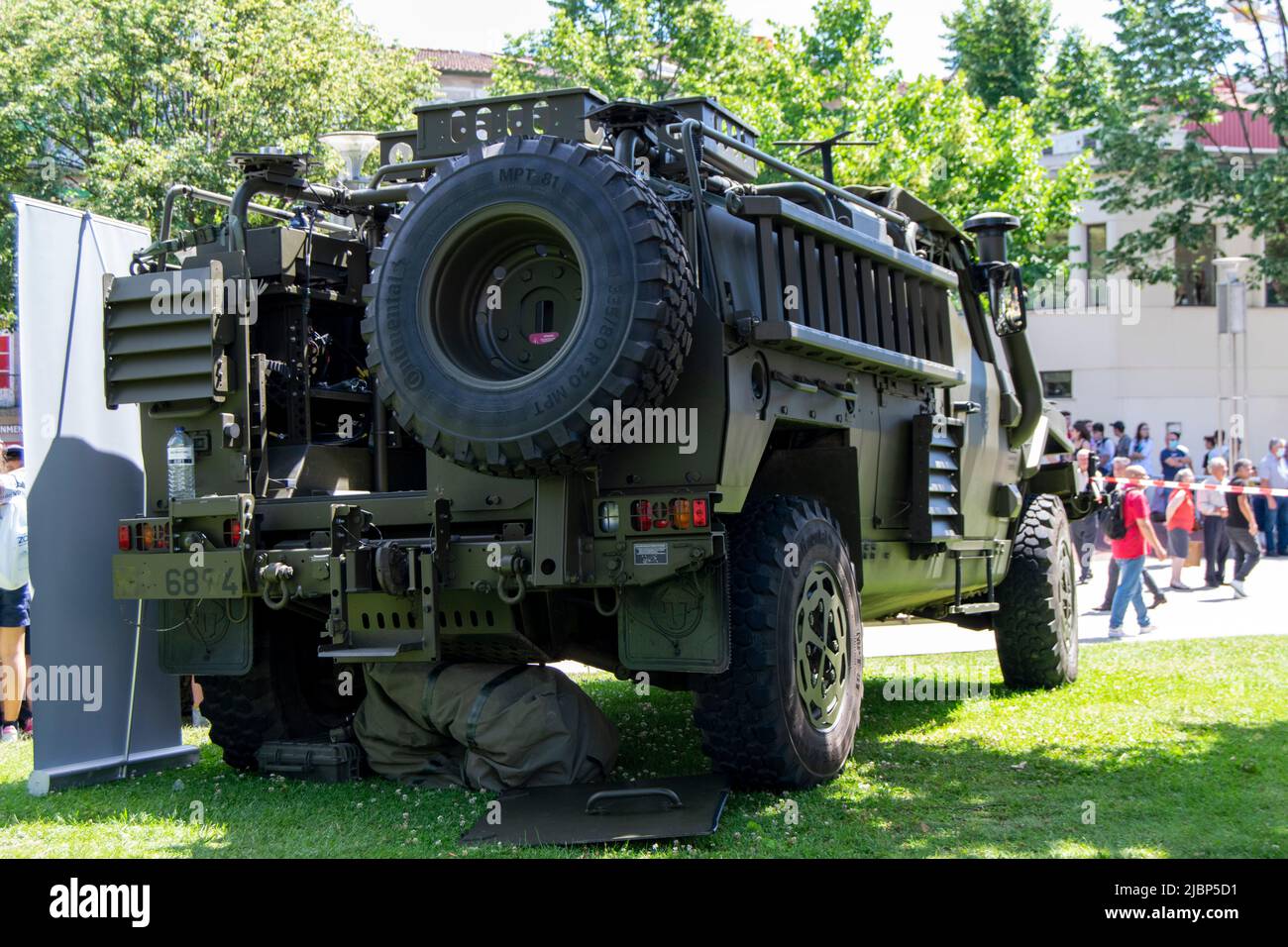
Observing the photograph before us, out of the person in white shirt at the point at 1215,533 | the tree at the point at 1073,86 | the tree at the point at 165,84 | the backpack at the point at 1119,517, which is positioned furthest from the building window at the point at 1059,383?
the backpack at the point at 1119,517

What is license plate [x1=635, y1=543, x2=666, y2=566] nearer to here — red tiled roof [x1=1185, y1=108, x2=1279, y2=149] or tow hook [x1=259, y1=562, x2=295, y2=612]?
tow hook [x1=259, y1=562, x2=295, y2=612]

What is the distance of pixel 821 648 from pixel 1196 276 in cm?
2889

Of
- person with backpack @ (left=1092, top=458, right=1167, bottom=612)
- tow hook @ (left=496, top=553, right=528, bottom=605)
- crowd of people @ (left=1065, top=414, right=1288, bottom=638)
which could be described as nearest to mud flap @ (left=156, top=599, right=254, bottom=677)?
tow hook @ (left=496, top=553, right=528, bottom=605)

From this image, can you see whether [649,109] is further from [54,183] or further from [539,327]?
[54,183]

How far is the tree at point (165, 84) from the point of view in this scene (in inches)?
880

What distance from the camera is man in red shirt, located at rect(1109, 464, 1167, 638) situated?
46.6ft

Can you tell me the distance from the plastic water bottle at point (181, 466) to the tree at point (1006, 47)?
31.3 m

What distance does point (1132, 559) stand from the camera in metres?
14.3

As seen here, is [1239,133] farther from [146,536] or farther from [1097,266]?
[146,536]

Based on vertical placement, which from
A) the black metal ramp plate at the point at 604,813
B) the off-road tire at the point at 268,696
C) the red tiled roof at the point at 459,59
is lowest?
the black metal ramp plate at the point at 604,813

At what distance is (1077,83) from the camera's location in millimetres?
34844

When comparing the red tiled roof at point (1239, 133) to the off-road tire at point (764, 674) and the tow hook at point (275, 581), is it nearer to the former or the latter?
the off-road tire at point (764, 674)

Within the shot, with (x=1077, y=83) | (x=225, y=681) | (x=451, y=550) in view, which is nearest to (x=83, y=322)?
(x=225, y=681)
